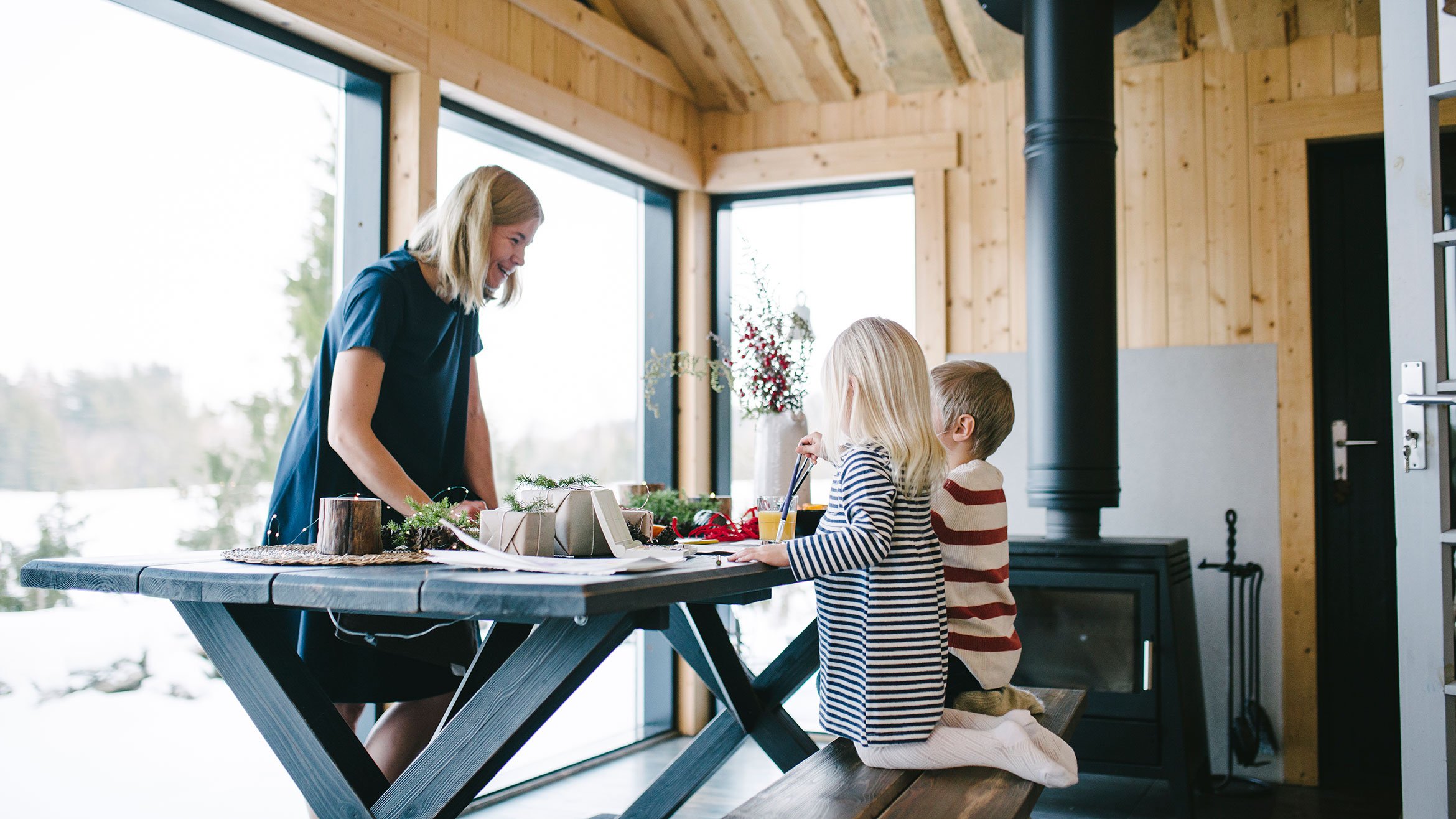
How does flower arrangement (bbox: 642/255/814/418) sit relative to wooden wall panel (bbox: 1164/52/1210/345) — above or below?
below

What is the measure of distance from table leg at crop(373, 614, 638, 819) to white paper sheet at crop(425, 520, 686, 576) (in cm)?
7

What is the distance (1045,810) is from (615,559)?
7.63 ft

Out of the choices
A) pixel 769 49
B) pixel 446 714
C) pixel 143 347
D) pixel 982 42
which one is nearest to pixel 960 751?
pixel 446 714

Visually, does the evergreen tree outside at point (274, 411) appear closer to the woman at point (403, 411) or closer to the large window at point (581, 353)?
the large window at point (581, 353)

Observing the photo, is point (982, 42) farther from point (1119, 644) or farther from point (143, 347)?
point (143, 347)

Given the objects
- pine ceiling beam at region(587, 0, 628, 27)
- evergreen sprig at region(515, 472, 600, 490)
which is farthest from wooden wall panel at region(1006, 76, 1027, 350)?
evergreen sprig at region(515, 472, 600, 490)

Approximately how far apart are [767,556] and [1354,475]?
286 centimetres

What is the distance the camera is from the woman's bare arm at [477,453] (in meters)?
2.38

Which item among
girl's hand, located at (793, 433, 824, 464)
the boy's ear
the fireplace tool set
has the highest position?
the boy's ear

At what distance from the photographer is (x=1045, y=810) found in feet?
11.3

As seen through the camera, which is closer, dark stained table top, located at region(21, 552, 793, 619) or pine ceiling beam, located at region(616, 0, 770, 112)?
dark stained table top, located at region(21, 552, 793, 619)

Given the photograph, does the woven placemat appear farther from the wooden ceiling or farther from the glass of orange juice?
the wooden ceiling

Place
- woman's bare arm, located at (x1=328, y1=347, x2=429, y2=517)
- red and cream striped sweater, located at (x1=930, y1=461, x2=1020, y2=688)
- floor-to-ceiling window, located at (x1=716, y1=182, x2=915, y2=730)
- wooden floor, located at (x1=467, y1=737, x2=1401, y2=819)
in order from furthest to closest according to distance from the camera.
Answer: floor-to-ceiling window, located at (x1=716, y1=182, x2=915, y2=730)
wooden floor, located at (x1=467, y1=737, x2=1401, y2=819)
red and cream striped sweater, located at (x1=930, y1=461, x2=1020, y2=688)
woman's bare arm, located at (x1=328, y1=347, x2=429, y2=517)

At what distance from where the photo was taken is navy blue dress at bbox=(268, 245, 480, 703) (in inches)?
81.3
